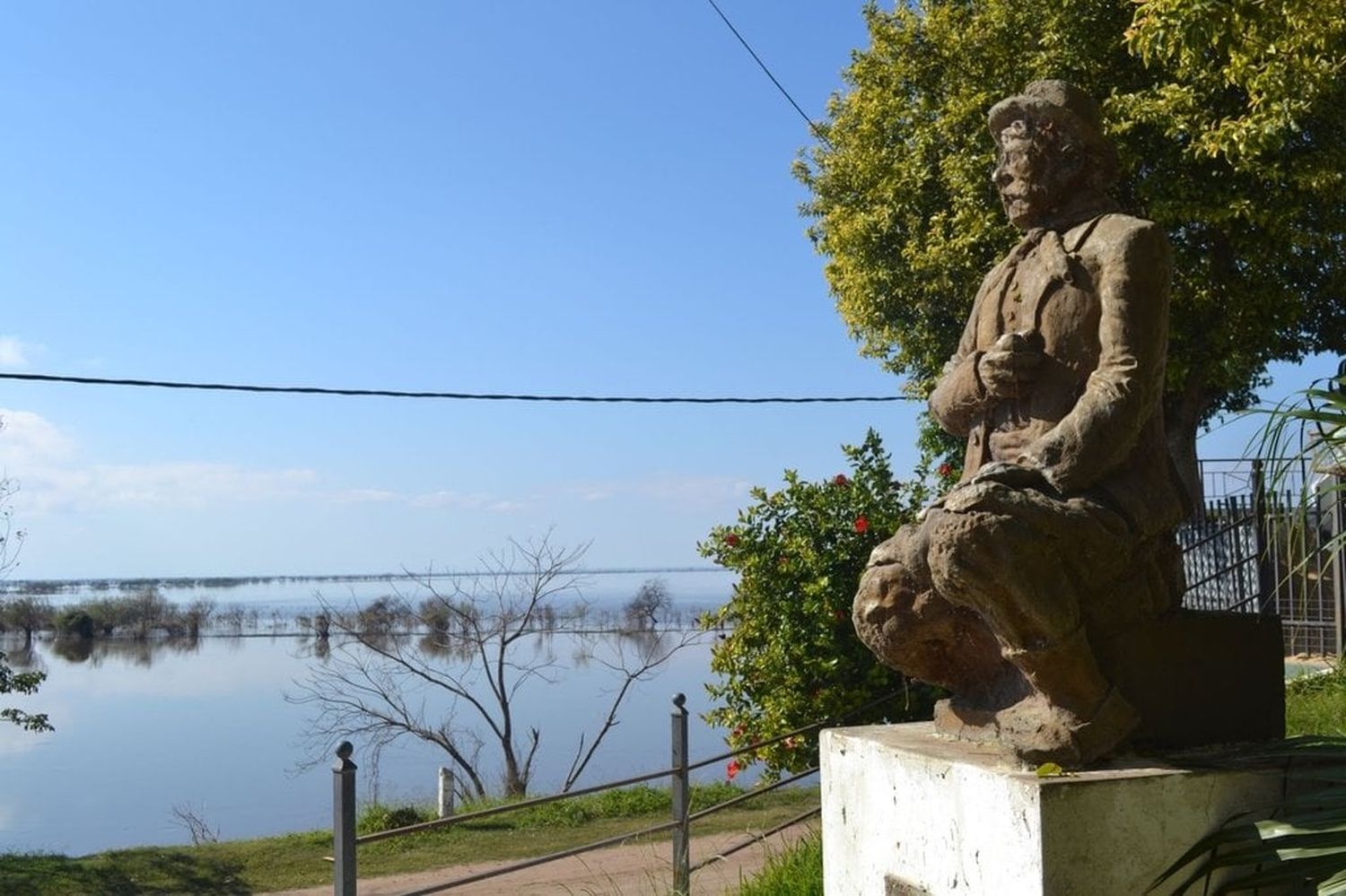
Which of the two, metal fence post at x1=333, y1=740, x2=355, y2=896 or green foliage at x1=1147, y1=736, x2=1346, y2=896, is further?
metal fence post at x1=333, y1=740, x2=355, y2=896

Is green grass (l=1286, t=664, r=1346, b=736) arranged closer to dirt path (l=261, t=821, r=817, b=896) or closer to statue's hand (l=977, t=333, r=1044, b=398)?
dirt path (l=261, t=821, r=817, b=896)

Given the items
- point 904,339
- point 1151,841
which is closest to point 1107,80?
point 904,339

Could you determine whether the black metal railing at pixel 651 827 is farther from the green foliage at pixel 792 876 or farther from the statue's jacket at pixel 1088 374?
the statue's jacket at pixel 1088 374

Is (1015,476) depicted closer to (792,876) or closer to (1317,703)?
(792,876)

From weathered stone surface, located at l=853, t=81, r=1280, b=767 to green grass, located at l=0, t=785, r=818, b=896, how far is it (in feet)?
22.8

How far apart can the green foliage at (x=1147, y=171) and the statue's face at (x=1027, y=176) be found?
678cm

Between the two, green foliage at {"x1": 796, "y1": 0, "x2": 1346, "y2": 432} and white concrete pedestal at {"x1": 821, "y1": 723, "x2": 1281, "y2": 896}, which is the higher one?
green foliage at {"x1": 796, "y1": 0, "x2": 1346, "y2": 432}

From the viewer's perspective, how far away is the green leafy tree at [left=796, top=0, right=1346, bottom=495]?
11367mm

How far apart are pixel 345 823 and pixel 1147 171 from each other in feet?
32.2

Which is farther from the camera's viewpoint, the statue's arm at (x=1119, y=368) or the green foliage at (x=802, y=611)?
the green foliage at (x=802, y=611)

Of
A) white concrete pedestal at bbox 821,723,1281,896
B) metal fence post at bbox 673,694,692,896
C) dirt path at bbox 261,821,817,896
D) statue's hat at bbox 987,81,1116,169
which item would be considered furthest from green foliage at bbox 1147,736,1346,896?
dirt path at bbox 261,821,817,896

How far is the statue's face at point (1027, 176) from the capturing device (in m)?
4.01

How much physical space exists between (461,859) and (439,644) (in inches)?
299

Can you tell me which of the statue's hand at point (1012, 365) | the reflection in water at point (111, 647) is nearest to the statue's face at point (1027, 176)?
the statue's hand at point (1012, 365)
